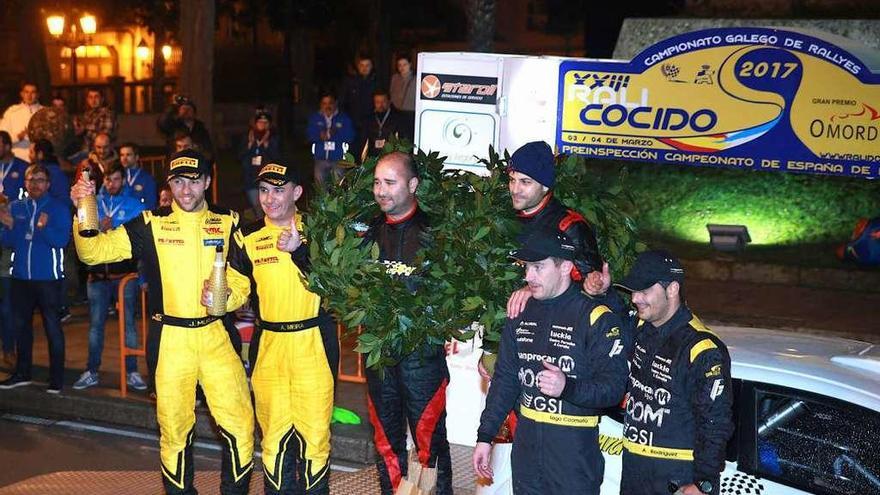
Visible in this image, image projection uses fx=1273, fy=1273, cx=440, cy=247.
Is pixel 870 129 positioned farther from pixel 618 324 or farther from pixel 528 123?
pixel 618 324

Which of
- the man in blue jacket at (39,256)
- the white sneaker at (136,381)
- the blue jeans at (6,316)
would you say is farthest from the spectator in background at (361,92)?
the white sneaker at (136,381)

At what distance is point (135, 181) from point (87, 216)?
567cm

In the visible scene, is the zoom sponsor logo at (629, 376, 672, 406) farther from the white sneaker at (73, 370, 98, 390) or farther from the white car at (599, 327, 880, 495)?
the white sneaker at (73, 370, 98, 390)

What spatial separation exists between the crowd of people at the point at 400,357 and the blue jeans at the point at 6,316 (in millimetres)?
43

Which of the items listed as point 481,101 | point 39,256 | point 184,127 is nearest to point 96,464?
point 39,256

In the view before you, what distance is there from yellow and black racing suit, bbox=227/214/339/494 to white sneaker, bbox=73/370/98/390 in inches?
168

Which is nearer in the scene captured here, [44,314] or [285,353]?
[285,353]

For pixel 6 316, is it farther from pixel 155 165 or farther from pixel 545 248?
pixel 155 165

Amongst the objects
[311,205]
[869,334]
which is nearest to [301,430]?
[311,205]

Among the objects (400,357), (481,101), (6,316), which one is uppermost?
(481,101)

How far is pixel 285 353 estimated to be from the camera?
7.68 metres

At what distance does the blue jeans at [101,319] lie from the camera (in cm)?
1148

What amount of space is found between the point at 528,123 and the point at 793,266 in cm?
695

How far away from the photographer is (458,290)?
271 inches
